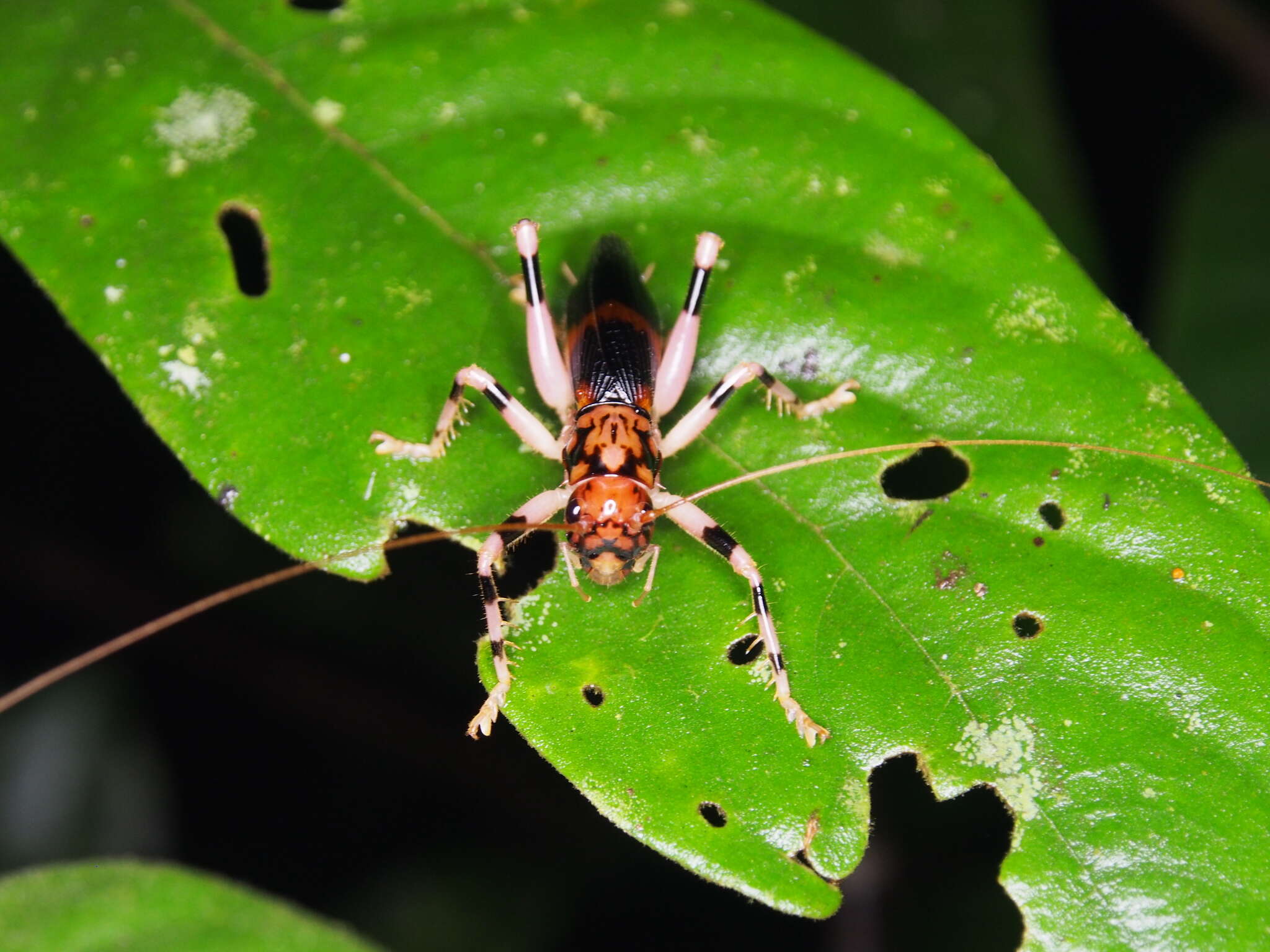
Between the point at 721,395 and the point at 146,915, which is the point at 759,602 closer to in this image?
the point at 721,395

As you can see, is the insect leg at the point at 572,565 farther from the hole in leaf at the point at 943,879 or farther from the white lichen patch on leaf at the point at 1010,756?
the hole in leaf at the point at 943,879

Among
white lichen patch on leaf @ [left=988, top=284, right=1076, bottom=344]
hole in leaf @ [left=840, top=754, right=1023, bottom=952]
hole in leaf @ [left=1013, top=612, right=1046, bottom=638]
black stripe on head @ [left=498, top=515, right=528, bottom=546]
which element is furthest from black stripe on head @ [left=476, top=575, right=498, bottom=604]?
hole in leaf @ [left=840, top=754, right=1023, bottom=952]

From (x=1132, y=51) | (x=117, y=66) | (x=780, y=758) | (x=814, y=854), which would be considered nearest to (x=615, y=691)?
(x=780, y=758)

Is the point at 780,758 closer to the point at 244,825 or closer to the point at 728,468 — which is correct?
the point at 728,468

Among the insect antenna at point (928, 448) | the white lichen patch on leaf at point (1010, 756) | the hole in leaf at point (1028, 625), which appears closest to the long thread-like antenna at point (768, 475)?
the insect antenna at point (928, 448)

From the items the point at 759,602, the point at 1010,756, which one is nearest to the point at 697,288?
the point at 759,602

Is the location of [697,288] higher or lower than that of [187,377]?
higher
